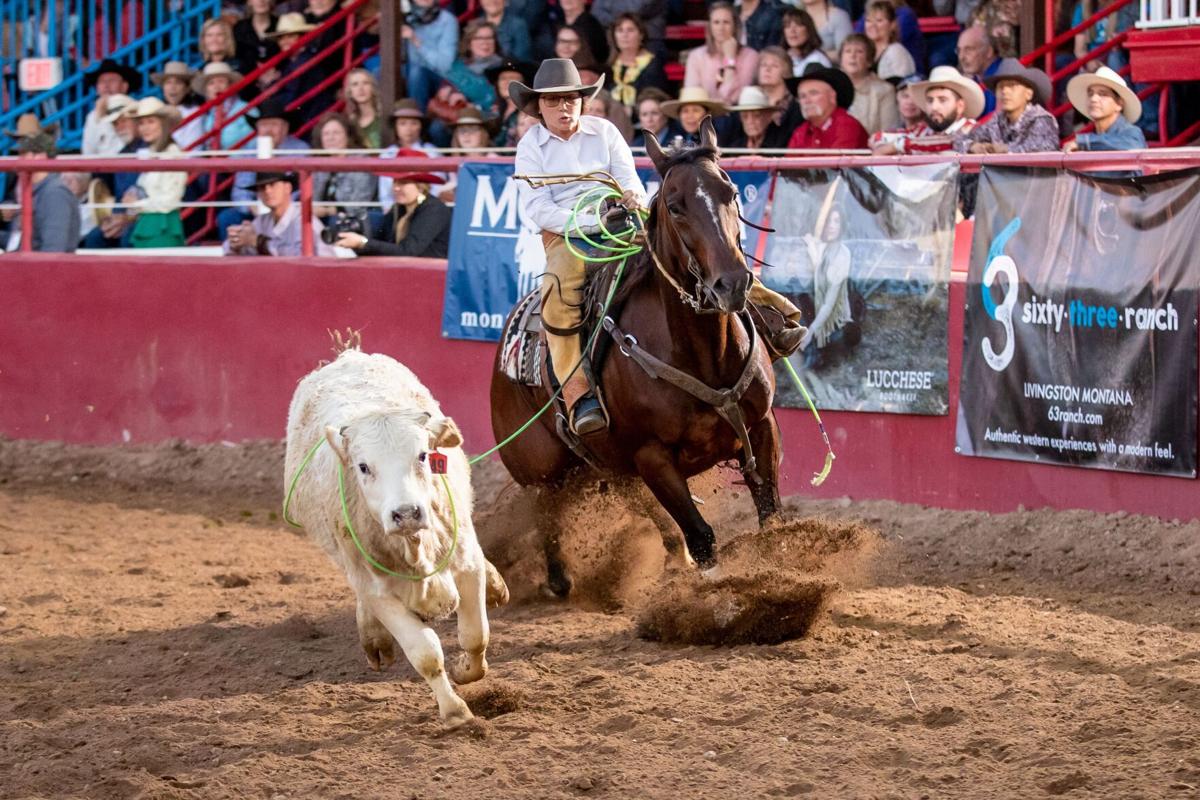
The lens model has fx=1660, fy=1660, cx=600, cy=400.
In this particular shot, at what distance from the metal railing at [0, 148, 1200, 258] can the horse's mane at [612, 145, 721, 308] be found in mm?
1787

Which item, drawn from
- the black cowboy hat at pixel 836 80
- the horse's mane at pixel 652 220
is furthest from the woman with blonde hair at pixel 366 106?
the horse's mane at pixel 652 220

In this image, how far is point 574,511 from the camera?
8.05 m

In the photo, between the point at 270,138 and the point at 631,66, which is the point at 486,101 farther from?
the point at 270,138

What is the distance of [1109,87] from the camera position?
9.76 meters

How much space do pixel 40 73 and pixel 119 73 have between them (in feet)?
7.04

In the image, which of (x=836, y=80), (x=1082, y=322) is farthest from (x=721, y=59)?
(x=1082, y=322)

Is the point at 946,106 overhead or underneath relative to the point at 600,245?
overhead

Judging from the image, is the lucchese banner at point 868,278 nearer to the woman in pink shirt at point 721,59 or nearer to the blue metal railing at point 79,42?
the woman in pink shirt at point 721,59

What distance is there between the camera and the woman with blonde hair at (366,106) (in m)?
14.3

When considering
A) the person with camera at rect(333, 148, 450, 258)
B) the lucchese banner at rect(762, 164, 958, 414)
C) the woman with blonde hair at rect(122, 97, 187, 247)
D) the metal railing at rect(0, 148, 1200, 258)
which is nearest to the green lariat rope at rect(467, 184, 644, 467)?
the metal railing at rect(0, 148, 1200, 258)

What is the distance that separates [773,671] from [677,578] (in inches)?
38.0

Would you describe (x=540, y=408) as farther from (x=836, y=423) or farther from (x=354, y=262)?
(x=354, y=262)

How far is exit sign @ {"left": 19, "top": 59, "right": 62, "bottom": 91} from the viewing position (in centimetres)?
1819

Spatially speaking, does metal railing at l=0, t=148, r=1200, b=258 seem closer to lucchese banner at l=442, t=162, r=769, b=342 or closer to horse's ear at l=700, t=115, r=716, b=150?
lucchese banner at l=442, t=162, r=769, b=342
